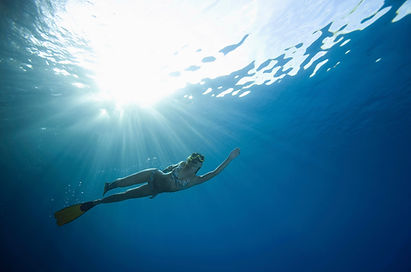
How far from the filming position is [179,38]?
914 centimetres

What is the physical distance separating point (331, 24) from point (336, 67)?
5.49m

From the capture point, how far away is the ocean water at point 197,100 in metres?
8.52

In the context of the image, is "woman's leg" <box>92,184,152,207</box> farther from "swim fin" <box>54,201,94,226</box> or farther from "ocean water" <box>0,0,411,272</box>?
"ocean water" <box>0,0,411,272</box>

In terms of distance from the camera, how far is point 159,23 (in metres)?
8.20

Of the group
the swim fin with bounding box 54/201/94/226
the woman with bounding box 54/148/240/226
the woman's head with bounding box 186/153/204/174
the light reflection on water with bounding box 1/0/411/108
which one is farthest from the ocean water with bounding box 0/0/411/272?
the swim fin with bounding box 54/201/94/226

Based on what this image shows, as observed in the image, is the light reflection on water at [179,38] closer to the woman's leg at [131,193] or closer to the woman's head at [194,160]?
the woman's head at [194,160]

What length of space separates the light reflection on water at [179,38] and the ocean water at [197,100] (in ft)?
0.23

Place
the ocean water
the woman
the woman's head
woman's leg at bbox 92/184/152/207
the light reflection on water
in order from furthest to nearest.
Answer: the ocean water, the light reflection on water, woman's leg at bbox 92/184/152/207, the woman, the woman's head

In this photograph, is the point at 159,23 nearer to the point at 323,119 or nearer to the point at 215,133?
the point at 215,133

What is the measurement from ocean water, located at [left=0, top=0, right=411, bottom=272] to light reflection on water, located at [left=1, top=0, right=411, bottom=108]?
0.07m

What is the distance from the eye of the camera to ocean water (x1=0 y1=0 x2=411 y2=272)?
27.9ft

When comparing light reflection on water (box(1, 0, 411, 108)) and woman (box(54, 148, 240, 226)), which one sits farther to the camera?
light reflection on water (box(1, 0, 411, 108))

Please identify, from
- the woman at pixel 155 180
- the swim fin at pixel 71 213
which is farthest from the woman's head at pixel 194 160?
the swim fin at pixel 71 213

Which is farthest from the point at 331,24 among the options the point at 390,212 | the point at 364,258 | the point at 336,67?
the point at 390,212
